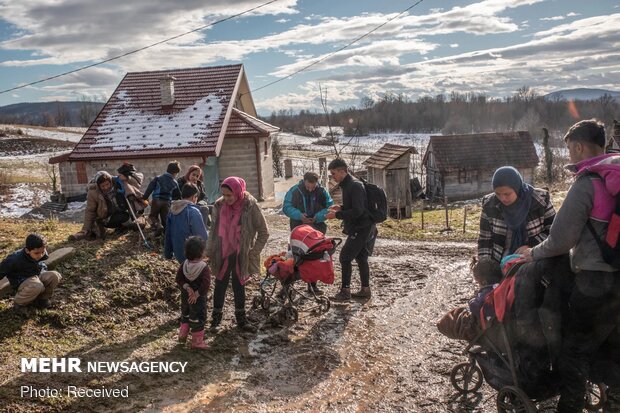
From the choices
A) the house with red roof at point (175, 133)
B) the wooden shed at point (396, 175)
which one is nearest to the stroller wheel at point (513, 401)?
the house with red roof at point (175, 133)

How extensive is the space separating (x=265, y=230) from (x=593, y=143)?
388 cm

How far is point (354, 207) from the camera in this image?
727cm

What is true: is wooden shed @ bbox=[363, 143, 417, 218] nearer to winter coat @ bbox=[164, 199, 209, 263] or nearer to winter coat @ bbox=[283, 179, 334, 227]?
winter coat @ bbox=[283, 179, 334, 227]

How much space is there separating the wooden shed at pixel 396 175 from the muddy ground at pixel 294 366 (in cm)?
1797

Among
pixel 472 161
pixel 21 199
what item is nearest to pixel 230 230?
pixel 21 199

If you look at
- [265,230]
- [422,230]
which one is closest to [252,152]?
[422,230]

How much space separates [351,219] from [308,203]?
2.60ft

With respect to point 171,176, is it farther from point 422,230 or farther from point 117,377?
point 422,230

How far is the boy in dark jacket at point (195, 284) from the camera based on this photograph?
18.4ft

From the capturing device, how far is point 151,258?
25.1 ft

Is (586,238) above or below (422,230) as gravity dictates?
above

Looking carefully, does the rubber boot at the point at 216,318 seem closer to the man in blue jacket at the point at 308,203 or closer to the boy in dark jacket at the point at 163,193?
Answer: the man in blue jacket at the point at 308,203

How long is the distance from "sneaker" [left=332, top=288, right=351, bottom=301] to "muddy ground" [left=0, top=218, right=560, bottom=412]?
0.68ft

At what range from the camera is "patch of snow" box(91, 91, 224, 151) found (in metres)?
19.4
